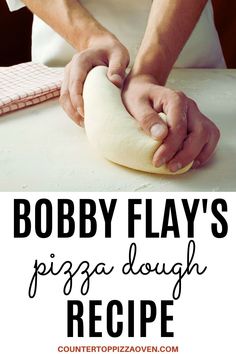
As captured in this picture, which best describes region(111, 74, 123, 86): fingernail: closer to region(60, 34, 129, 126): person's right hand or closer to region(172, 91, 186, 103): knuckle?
region(60, 34, 129, 126): person's right hand

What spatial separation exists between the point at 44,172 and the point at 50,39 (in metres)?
0.49

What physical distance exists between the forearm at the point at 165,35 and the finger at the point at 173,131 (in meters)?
0.14

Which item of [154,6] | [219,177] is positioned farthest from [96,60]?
Result: [219,177]

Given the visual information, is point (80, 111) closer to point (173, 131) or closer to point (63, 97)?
point (63, 97)

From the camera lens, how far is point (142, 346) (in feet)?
2.38

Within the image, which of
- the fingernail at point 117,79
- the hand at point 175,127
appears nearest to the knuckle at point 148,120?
the hand at point 175,127

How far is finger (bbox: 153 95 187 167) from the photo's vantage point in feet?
2.65

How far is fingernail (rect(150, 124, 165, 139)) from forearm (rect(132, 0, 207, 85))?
178mm

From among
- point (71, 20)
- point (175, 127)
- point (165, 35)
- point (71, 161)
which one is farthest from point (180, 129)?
point (71, 20)

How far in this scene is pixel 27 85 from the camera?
3.45 ft

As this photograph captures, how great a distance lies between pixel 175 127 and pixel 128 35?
17.2 inches

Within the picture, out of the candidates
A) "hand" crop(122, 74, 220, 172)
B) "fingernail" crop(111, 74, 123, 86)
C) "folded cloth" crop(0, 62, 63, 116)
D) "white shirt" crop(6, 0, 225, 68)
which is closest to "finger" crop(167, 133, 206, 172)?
"hand" crop(122, 74, 220, 172)

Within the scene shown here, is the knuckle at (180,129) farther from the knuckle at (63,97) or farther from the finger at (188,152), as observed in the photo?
the knuckle at (63,97)

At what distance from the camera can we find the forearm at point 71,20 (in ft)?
3.64
